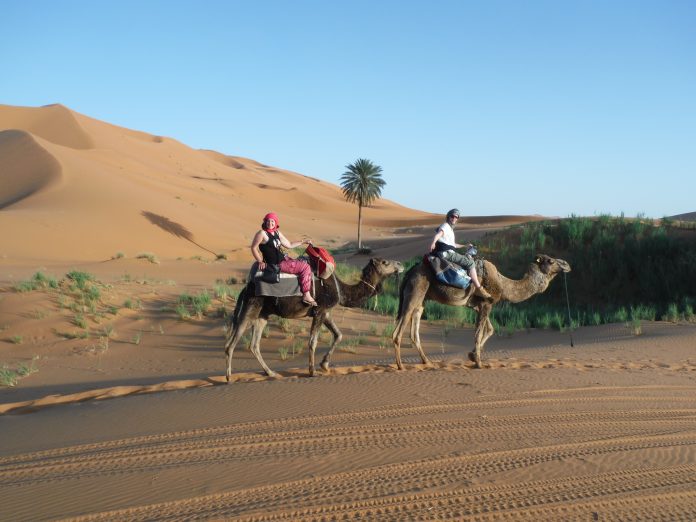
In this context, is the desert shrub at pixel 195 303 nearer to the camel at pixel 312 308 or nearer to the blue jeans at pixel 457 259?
the camel at pixel 312 308

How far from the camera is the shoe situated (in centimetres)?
1016

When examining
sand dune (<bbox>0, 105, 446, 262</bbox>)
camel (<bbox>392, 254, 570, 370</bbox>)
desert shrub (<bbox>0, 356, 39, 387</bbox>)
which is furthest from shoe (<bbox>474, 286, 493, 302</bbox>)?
sand dune (<bbox>0, 105, 446, 262</bbox>)

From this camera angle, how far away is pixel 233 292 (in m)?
17.8

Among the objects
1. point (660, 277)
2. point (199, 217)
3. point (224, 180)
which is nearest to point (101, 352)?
point (660, 277)

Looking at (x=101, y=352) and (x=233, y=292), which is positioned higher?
(x=233, y=292)

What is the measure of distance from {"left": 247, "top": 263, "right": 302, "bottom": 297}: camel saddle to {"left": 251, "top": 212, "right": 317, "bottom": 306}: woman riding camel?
0.07m

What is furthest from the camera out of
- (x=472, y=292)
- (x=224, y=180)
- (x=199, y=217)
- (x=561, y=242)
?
(x=224, y=180)

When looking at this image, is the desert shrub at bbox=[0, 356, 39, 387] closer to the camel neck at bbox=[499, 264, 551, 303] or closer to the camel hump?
the camel hump

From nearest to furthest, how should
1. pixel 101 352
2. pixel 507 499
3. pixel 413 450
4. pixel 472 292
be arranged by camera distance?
pixel 507 499, pixel 413 450, pixel 472 292, pixel 101 352

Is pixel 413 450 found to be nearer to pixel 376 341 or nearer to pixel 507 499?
pixel 507 499

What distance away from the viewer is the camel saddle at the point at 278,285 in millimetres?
9320

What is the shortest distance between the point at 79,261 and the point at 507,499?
34.3m

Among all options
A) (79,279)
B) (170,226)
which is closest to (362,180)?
(170,226)

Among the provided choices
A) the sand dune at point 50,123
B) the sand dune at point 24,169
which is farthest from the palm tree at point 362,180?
the sand dune at point 50,123
